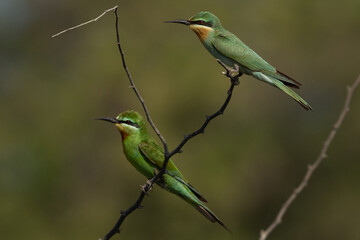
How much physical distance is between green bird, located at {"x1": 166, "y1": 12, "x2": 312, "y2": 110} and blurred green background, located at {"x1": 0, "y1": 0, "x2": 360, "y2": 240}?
480 centimetres

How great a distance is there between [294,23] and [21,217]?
4122mm

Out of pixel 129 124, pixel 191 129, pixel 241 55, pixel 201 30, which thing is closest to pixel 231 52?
pixel 241 55

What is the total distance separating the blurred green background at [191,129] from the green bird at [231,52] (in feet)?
15.8

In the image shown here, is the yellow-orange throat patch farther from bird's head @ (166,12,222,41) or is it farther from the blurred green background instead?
the blurred green background

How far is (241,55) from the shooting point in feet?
9.20

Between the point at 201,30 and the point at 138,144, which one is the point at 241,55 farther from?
the point at 138,144

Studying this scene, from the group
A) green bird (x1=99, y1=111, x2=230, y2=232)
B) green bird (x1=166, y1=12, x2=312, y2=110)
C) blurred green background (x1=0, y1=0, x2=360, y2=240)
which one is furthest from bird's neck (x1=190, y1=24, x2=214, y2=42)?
blurred green background (x1=0, y1=0, x2=360, y2=240)

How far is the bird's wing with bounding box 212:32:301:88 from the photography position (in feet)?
8.96

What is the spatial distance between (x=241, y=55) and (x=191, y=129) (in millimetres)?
5106

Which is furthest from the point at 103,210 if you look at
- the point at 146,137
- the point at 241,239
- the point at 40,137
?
the point at 146,137

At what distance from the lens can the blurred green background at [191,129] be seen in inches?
313

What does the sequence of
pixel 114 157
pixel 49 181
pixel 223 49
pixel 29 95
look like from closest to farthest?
pixel 223 49 → pixel 114 157 → pixel 49 181 → pixel 29 95

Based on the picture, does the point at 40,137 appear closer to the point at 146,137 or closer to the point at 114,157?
the point at 114,157

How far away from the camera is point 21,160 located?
341 inches
